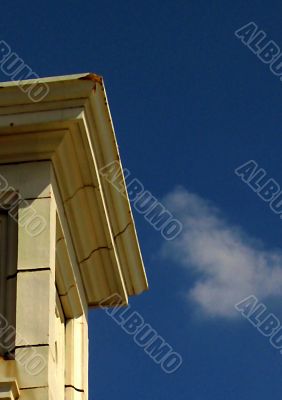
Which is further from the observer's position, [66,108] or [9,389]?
[66,108]

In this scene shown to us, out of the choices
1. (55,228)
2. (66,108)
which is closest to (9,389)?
(55,228)

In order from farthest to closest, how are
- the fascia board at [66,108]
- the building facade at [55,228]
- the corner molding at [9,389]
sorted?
the fascia board at [66,108] < the building facade at [55,228] < the corner molding at [9,389]

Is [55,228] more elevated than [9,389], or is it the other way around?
[55,228]

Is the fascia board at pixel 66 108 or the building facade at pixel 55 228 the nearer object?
the building facade at pixel 55 228

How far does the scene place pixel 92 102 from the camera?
18.7 m

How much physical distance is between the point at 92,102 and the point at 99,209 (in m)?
1.62

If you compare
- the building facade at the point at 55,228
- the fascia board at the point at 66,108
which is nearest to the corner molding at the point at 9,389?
the building facade at the point at 55,228

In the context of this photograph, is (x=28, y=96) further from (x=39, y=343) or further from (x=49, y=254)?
(x=39, y=343)

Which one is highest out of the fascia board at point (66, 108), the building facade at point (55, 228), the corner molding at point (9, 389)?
the fascia board at point (66, 108)

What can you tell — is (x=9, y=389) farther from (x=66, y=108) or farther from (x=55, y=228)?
(x=66, y=108)

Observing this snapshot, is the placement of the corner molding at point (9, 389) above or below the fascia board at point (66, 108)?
below

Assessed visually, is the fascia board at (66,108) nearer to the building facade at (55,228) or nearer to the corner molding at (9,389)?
the building facade at (55,228)

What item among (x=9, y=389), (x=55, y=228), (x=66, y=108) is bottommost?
(x=9, y=389)

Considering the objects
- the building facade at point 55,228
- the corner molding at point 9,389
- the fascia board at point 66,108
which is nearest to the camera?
the corner molding at point 9,389
